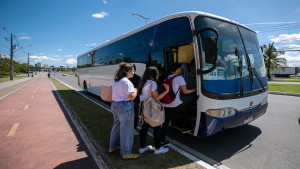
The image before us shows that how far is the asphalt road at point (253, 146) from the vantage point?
3329 millimetres

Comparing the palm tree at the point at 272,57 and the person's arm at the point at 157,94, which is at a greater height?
the palm tree at the point at 272,57

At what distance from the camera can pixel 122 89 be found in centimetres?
Result: 309

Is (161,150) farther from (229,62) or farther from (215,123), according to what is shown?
(229,62)

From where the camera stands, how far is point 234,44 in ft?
13.3

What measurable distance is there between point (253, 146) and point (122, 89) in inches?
135

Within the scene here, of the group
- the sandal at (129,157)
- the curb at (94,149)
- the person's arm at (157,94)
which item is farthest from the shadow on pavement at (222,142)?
the curb at (94,149)

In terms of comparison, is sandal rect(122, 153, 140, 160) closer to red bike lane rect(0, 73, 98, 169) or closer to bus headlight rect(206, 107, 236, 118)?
red bike lane rect(0, 73, 98, 169)

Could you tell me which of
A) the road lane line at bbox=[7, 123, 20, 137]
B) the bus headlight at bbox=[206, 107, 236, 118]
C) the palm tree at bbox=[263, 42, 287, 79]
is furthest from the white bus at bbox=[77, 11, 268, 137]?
the palm tree at bbox=[263, 42, 287, 79]

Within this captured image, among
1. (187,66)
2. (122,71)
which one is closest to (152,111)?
(122,71)

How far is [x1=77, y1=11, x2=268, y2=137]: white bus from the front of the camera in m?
3.55

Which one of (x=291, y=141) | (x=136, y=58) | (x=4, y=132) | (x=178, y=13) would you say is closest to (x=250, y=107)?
(x=291, y=141)

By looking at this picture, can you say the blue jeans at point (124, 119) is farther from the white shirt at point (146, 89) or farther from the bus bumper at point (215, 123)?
the bus bumper at point (215, 123)

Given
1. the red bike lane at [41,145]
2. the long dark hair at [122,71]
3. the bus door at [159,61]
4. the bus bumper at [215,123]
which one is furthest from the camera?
the bus door at [159,61]

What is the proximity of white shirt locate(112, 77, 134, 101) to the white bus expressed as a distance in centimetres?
156
